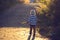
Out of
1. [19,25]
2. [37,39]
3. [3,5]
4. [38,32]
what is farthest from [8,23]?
[3,5]

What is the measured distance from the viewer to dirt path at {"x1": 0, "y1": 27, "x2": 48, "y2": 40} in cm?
1400

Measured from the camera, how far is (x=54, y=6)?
16.5 metres

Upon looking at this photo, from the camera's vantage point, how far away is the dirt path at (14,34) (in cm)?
1400

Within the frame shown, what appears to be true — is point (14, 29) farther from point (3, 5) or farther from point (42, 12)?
point (3, 5)

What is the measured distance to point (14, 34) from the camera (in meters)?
15.0

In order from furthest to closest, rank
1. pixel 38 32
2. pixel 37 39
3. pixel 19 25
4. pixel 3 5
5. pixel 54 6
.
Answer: pixel 3 5
pixel 19 25
pixel 54 6
pixel 38 32
pixel 37 39

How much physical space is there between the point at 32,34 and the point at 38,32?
0.88 metres

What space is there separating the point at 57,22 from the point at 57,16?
0.49 meters

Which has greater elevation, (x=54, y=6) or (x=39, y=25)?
(x=54, y=6)

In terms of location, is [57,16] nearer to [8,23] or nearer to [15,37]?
[15,37]

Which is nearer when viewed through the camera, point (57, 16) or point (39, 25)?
point (57, 16)

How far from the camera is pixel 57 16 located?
15.6 metres

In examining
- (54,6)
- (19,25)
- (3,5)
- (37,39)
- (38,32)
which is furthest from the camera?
(3,5)

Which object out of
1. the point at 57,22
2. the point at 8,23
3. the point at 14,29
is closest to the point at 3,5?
the point at 8,23
